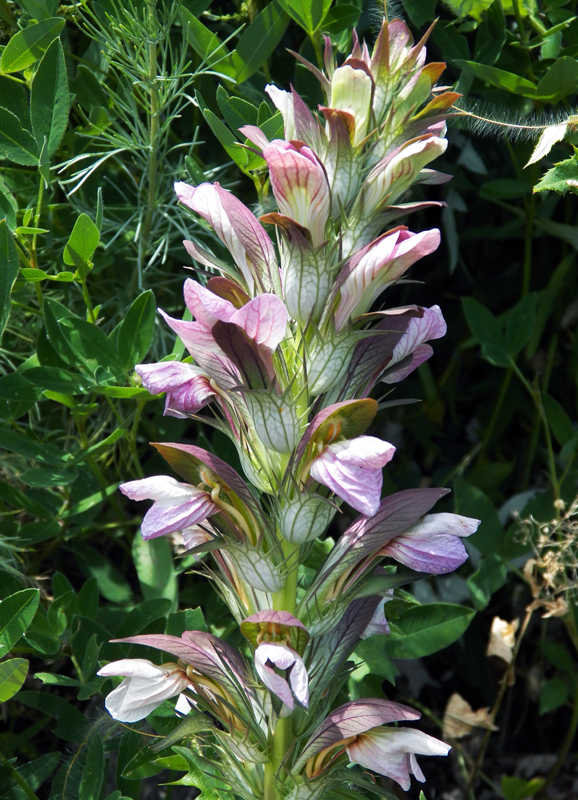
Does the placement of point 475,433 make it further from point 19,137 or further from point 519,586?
point 19,137

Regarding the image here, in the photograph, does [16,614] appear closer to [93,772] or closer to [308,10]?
[93,772]

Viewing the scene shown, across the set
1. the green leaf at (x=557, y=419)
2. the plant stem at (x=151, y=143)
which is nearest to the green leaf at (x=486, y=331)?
the green leaf at (x=557, y=419)

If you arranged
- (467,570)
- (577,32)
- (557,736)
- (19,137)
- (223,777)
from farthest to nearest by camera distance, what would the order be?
1. (557,736)
2. (467,570)
3. (577,32)
4. (19,137)
5. (223,777)

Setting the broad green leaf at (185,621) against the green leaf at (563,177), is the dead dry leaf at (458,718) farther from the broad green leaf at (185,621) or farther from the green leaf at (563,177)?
the green leaf at (563,177)

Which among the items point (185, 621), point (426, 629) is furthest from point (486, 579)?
point (185, 621)

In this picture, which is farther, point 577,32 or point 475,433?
point 475,433

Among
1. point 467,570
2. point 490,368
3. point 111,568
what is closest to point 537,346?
point 490,368

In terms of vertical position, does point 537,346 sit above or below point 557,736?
above
